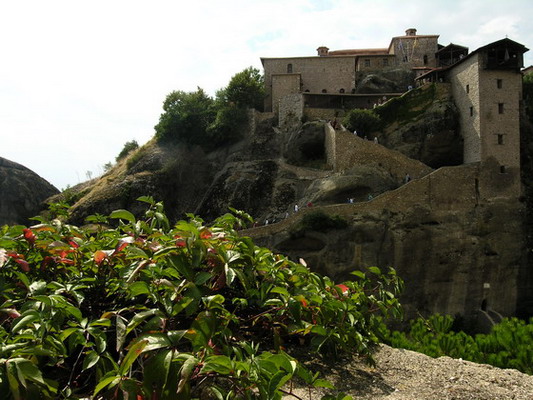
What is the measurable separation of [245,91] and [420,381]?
4350cm

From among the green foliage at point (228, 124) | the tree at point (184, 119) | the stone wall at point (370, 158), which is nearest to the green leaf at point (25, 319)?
the stone wall at point (370, 158)

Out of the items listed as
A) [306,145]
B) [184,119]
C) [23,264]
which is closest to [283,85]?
[306,145]

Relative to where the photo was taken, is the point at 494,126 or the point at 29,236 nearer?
the point at 29,236

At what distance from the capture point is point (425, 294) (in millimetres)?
31234

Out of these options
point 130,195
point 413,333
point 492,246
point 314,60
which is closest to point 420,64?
point 314,60

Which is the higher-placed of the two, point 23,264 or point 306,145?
point 306,145

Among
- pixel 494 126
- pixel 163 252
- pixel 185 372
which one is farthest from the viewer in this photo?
pixel 494 126

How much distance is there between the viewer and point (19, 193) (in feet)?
140

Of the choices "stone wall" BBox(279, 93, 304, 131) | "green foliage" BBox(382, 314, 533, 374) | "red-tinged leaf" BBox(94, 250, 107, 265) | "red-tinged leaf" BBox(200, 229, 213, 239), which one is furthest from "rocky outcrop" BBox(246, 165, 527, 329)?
"red-tinged leaf" BBox(94, 250, 107, 265)

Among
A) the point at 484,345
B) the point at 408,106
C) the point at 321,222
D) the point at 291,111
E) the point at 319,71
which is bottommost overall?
the point at 484,345

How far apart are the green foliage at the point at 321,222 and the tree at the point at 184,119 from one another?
19492 millimetres

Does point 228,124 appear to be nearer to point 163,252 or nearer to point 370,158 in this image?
point 370,158

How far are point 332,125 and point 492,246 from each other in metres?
15.4

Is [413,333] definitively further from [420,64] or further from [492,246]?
[420,64]
